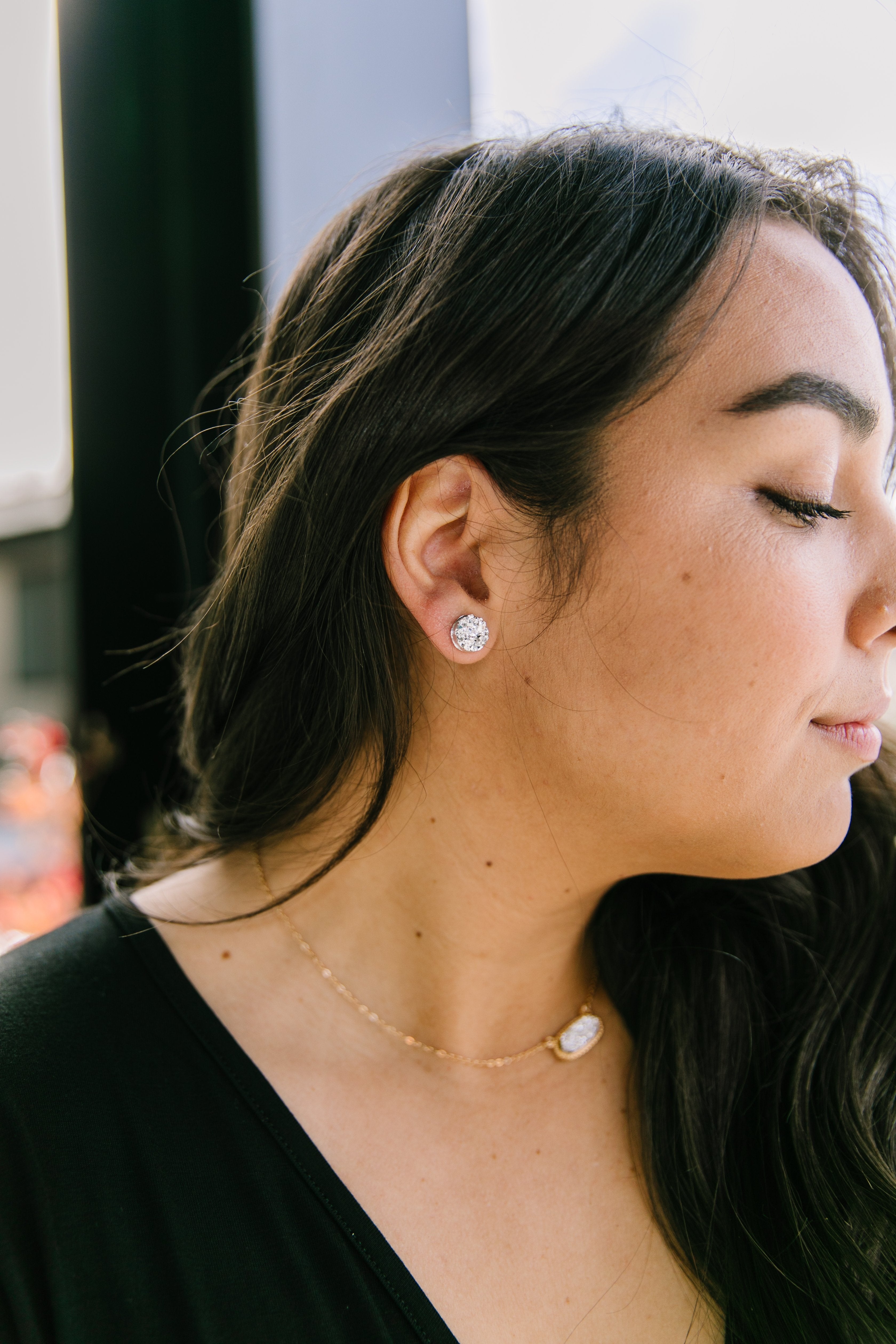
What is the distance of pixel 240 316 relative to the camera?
169 centimetres

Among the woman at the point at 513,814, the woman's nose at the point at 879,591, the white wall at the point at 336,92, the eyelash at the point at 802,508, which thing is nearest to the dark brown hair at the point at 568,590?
the woman at the point at 513,814

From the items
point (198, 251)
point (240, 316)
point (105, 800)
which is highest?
→ point (198, 251)

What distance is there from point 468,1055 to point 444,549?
554mm

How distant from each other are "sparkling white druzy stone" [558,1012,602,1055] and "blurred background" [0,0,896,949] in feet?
2.45

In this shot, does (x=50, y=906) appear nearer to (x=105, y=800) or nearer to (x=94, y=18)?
(x=105, y=800)

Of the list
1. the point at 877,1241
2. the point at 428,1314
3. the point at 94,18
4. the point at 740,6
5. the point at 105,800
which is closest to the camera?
the point at 428,1314

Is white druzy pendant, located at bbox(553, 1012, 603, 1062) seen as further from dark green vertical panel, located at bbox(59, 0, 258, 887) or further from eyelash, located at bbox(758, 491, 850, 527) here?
A: dark green vertical panel, located at bbox(59, 0, 258, 887)

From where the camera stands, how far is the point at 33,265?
1.85 metres

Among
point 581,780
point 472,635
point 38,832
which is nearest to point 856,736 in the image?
point 581,780

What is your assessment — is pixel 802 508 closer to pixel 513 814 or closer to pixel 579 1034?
pixel 513 814

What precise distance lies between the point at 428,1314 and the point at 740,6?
147cm

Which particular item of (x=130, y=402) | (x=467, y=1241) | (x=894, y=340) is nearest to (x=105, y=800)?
(x=130, y=402)

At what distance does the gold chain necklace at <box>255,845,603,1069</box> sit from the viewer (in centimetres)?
98

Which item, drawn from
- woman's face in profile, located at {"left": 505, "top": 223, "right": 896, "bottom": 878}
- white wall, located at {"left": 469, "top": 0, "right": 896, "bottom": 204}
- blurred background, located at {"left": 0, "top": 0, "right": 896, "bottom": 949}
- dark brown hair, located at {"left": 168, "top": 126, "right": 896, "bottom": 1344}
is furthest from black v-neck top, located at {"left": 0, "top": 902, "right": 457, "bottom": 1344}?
white wall, located at {"left": 469, "top": 0, "right": 896, "bottom": 204}
